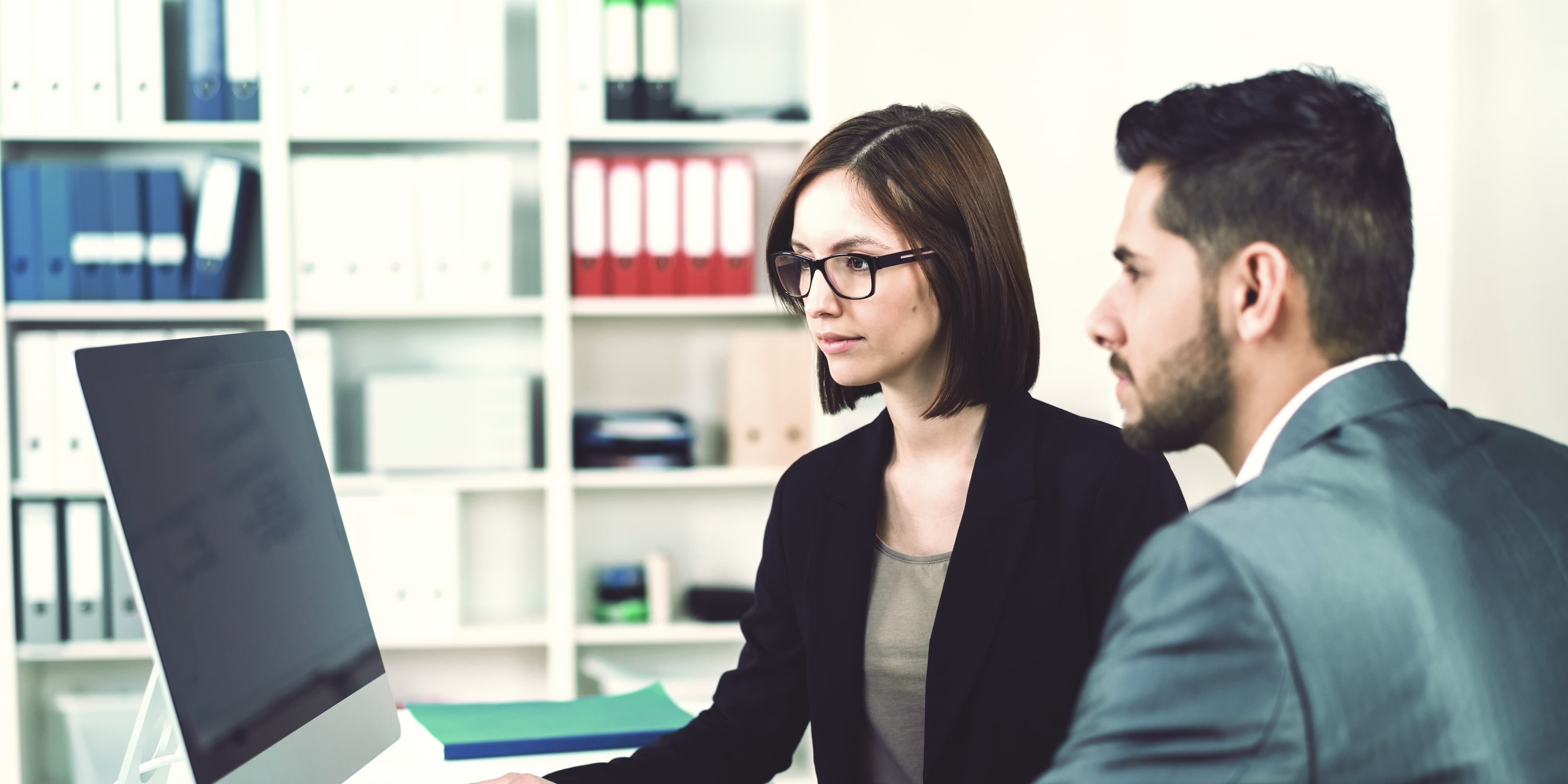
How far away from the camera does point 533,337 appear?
2.92 m

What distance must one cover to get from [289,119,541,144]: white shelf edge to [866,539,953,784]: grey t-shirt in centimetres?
175

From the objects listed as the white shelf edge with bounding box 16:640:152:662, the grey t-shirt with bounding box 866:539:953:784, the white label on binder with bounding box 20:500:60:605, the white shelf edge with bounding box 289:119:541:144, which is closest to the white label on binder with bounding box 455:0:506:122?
the white shelf edge with bounding box 289:119:541:144

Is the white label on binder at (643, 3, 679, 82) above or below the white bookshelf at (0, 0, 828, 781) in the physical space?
above

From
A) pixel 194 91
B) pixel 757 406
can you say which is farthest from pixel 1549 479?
pixel 194 91

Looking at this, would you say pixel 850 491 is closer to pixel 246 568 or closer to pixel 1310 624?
pixel 246 568

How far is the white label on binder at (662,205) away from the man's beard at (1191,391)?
6.49 ft

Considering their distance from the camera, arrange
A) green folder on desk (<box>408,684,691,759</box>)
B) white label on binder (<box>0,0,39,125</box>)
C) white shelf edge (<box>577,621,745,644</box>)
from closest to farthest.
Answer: green folder on desk (<box>408,684,691,759</box>) < white label on binder (<box>0,0,39,125</box>) < white shelf edge (<box>577,621,745,644</box>)

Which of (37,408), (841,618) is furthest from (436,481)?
(841,618)

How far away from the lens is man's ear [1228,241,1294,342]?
76 centimetres

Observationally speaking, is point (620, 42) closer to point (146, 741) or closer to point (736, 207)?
point (736, 207)

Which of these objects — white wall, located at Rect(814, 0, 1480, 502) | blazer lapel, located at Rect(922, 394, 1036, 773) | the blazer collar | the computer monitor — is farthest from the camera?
white wall, located at Rect(814, 0, 1480, 502)

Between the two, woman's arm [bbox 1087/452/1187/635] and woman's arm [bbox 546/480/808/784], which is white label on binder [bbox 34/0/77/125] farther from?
woman's arm [bbox 1087/452/1187/635]

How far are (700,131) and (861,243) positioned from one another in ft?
5.06

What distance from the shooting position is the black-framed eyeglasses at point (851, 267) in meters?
1.24
